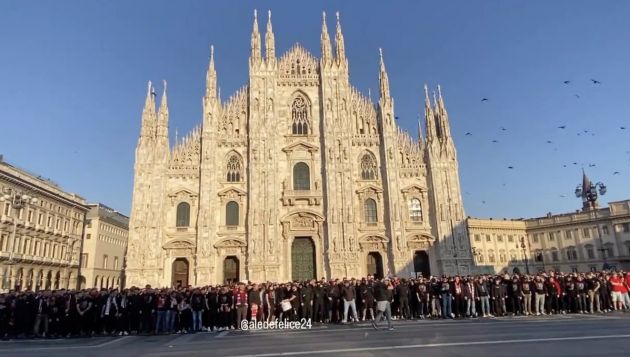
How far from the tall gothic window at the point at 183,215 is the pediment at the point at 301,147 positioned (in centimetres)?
876

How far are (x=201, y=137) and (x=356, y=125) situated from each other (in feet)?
41.3

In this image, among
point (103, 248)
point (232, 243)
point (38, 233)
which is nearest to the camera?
point (232, 243)

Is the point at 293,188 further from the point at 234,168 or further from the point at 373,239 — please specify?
the point at 373,239

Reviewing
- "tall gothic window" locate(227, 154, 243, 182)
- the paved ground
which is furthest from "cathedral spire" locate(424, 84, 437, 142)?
the paved ground

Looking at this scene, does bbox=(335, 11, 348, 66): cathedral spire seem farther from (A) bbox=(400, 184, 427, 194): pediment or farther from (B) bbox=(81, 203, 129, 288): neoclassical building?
(B) bbox=(81, 203, 129, 288): neoclassical building

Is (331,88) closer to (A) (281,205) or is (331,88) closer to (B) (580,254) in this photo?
(A) (281,205)

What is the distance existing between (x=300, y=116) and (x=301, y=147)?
9.75ft

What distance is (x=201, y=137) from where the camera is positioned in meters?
34.1

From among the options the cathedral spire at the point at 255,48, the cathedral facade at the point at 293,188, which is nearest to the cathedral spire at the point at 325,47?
the cathedral facade at the point at 293,188

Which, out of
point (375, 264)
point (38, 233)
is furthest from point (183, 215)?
point (38, 233)

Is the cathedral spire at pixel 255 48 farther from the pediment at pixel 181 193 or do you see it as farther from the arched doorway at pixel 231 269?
the arched doorway at pixel 231 269

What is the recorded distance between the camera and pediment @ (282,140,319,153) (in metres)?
34.8

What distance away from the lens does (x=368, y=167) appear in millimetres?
35188

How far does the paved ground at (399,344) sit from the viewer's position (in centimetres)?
887
